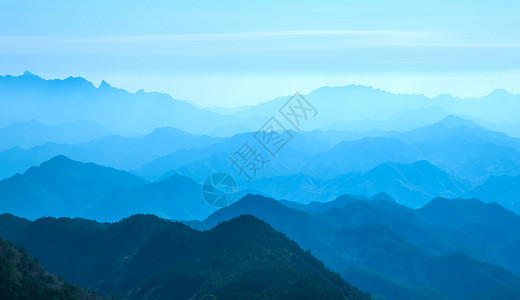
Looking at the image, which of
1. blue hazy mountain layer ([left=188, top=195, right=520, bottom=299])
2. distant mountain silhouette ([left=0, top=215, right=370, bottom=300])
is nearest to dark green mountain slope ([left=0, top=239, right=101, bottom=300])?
distant mountain silhouette ([left=0, top=215, right=370, bottom=300])

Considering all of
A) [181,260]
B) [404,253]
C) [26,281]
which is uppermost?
[404,253]

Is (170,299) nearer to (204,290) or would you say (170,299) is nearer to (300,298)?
(204,290)

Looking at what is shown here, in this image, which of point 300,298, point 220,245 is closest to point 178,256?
point 220,245

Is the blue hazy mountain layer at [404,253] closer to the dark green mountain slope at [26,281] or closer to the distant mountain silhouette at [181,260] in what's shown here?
the distant mountain silhouette at [181,260]

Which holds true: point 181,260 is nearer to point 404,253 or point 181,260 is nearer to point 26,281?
point 26,281

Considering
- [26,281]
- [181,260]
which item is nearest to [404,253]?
[181,260]

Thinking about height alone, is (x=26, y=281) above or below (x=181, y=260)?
below

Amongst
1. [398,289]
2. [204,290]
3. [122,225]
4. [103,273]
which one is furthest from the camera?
[398,289]

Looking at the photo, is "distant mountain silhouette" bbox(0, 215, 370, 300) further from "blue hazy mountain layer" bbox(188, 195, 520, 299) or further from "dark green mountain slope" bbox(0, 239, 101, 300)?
"blue hazy mountain layer" bbox(188, 195, 520, 299)
